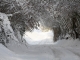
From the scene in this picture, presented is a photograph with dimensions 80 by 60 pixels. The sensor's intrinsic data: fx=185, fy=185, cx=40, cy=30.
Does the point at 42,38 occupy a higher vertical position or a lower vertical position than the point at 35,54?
lower

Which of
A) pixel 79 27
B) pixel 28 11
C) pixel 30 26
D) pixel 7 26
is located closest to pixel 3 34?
pixel 7 26

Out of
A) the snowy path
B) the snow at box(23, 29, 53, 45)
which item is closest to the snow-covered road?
the snowy path

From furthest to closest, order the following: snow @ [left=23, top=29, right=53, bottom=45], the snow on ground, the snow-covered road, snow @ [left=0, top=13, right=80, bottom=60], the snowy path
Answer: snow @ [left=23, top=29, right=53, bottom=45] → snow @ [left=0, top=13, right=80, bottom=60] → the snow on ground → the snow-covered road → the snowy path

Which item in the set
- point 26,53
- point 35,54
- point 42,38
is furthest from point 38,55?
point 42,38

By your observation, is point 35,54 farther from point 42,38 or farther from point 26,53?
point 42,38

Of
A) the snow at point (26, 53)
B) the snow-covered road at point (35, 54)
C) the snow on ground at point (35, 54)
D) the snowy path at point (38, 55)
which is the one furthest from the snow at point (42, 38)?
the snowy path at point (38, 55)

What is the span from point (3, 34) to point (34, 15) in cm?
534

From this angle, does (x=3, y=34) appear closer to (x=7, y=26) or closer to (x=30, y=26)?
(x=7, y=26)

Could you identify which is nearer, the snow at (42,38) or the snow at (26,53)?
the snow at (26,53)

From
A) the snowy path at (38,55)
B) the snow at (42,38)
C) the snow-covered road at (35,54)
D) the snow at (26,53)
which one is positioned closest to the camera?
the snowy path at (38,55)

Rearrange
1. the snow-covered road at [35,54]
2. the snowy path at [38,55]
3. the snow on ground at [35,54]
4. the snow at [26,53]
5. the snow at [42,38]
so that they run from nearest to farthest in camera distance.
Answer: the snowy path at [38,55], the snow-covered road at [35,54], the snow on ground at [35,54], the snow at [26,53], the snow at [42,38]

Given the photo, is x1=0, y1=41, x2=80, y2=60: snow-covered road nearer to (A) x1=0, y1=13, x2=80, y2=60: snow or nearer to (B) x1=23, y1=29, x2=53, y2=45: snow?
(A) x1=0, y1=13, x2=80, y2=60: snow

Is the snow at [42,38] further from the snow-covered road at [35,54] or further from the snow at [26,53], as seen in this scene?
the snow-covered road at [35,54]

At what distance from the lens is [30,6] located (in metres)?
14.8
